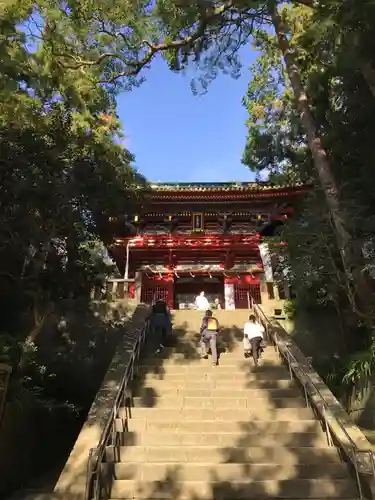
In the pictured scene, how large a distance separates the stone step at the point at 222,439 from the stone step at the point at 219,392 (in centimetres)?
106

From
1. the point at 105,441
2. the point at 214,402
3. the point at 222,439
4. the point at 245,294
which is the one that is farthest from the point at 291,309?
the point at 105,441

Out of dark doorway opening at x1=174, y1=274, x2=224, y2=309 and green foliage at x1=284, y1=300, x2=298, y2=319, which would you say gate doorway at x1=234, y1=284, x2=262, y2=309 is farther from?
green foliage at x1=284, y1=300, x2=298, y2=319

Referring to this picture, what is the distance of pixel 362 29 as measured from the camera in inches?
290

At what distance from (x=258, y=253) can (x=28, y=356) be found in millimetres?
13262

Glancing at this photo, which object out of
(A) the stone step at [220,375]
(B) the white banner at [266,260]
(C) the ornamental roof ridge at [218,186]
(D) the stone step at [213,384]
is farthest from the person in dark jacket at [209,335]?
(C) the ornamental roof ridge at [218,186]

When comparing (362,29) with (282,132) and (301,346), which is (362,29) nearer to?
(301,346)

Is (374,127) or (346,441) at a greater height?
(374,127)

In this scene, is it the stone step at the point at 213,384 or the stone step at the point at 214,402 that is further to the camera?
the stone step at the point at 213,384

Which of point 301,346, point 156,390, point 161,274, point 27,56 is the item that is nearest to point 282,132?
point 161,274

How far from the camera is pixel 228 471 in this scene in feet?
18.2

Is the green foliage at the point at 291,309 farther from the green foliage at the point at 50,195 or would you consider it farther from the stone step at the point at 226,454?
the stone step at the point at 226,454

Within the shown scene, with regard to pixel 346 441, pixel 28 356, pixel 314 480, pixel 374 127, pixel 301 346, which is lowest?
pixel 314 480

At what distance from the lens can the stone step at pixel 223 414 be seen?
6.82 m

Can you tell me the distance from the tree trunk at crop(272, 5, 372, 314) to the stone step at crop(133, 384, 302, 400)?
2.16m
